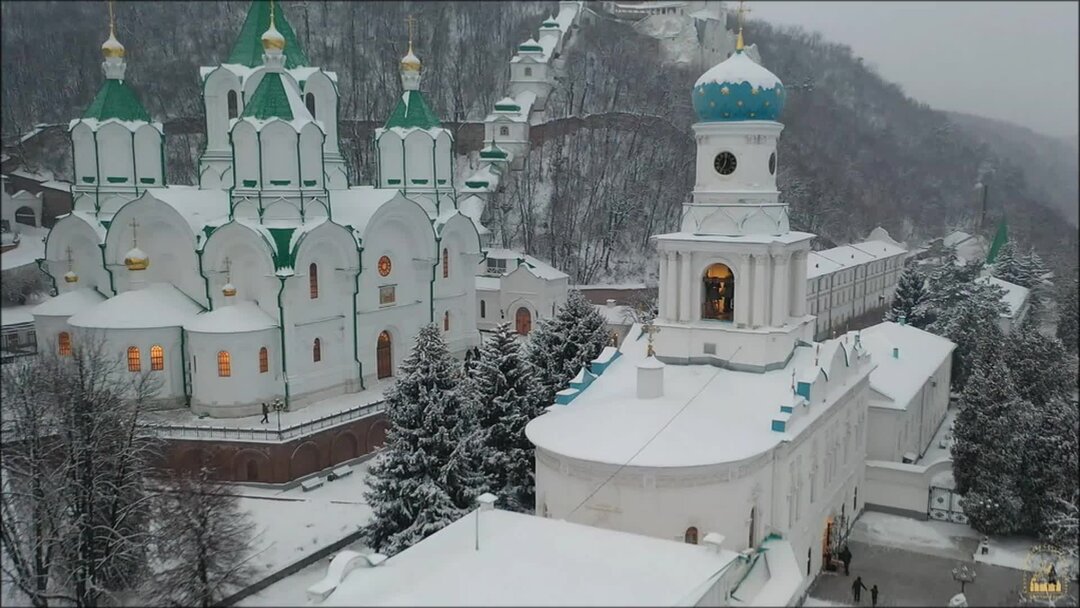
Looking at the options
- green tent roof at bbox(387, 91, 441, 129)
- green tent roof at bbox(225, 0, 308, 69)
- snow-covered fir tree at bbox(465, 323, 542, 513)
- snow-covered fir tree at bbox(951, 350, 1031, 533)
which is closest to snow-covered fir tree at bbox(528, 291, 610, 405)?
snow-covered fir tree at bbox(465, 323, 542, 513)

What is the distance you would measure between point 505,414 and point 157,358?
478 inches

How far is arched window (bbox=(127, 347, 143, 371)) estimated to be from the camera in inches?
964

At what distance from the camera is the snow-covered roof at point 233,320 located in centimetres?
2422

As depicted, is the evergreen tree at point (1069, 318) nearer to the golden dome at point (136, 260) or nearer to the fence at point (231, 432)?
the fence at point (231, 432)

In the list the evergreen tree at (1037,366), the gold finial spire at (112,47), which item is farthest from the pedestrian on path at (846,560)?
the gold finial spire at (112,47)

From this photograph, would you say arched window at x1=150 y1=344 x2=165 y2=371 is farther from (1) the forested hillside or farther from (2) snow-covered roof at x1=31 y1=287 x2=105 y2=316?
(1) the forested hillside

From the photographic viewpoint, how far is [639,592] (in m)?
10.2

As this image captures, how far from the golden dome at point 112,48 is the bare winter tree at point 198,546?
15114mm

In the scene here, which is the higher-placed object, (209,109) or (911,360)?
(209,109)

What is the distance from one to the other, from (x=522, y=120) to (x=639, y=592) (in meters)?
50.3

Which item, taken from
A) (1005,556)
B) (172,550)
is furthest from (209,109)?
(1005,556)

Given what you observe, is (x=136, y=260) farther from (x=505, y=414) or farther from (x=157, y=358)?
(x=505, y=414)

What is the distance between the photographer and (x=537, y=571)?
35.2 ft

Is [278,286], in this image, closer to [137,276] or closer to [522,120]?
[137,276]
